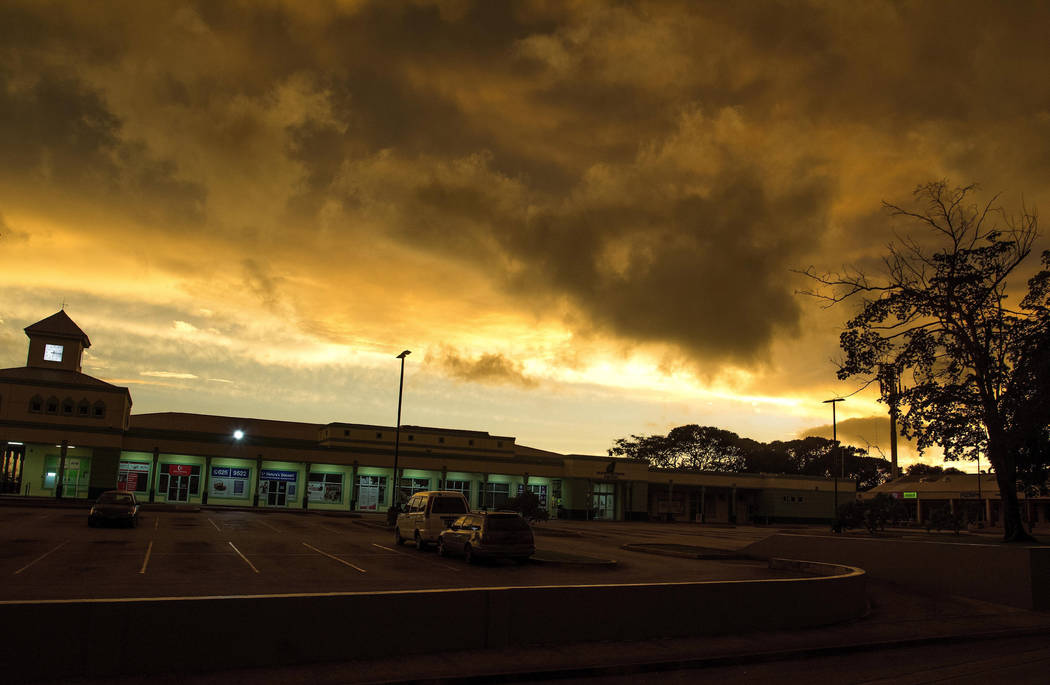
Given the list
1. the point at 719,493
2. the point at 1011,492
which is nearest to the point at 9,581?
the point at 1011,492

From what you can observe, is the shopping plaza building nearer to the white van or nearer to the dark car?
the dark car

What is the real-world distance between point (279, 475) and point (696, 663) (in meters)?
56.5

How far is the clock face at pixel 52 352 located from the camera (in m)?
59.4

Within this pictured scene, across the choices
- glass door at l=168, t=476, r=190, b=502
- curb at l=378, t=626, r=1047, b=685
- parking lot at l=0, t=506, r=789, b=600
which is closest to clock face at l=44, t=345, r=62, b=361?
glass door at l=168, t=476, r=190, b=502

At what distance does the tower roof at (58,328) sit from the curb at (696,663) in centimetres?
6169

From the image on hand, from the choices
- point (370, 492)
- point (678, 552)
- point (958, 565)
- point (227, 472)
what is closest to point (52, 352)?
point (227, 472)

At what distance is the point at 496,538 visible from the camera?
21906 mm

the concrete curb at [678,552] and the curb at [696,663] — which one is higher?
the curb at [696,663]

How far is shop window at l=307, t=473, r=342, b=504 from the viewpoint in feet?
208

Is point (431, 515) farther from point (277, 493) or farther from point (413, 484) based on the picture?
point (413, 484)

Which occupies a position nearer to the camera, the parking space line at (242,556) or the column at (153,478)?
the parking space line at (242,556)

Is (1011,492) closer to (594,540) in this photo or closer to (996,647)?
(996,647)

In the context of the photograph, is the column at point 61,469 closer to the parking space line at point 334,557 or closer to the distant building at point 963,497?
the parking space line at point 334,557

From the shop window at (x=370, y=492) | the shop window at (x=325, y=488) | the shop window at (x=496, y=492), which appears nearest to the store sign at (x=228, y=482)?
the shop window at (x=325, y=488)
